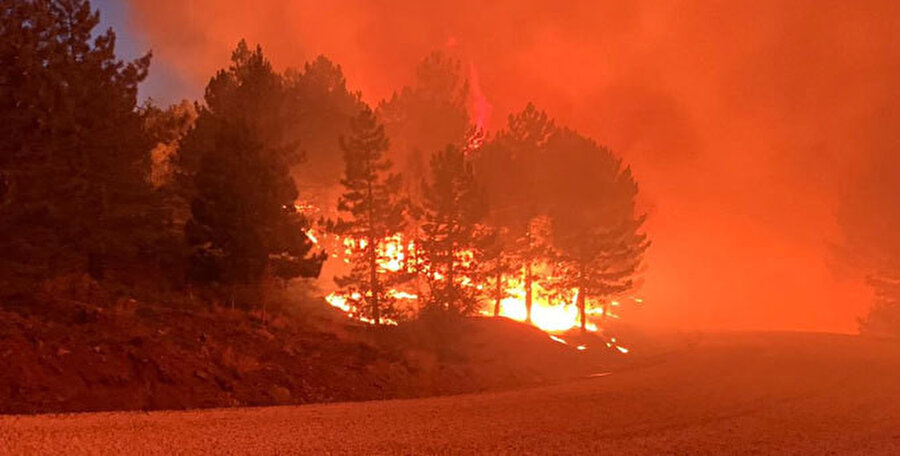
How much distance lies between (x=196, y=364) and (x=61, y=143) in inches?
471

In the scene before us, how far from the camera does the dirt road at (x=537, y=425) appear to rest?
8.91m

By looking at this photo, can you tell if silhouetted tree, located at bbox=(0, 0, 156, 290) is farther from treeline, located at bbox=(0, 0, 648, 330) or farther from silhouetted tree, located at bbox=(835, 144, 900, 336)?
silhouetted tree, located at bbox=(835, 144, 900, 336)

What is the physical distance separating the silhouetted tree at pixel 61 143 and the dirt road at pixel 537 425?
13662 mm

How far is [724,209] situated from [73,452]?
164 metres

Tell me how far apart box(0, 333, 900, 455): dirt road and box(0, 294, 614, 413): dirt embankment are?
1.62m

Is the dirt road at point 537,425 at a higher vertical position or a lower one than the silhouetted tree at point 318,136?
lower

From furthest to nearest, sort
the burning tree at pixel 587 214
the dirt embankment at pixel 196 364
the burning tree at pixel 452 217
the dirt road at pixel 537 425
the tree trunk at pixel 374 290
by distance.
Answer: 1. the burning tree at pixel 587 214
2. the burning tree at pixel 452 217
3. the tree trunk at pixel 374 290
4. the dirt embankment at pixel 196 364
5. the dirt road at pixel 537 425

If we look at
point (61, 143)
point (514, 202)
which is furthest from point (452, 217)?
point (61, 143)

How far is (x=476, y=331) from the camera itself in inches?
1138

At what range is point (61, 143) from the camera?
68.8 ft

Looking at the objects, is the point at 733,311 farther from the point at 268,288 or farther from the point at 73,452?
the point at 73,452

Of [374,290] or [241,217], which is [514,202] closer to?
[374,290]

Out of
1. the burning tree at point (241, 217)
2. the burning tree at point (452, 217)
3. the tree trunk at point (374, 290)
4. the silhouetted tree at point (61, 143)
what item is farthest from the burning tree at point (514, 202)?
the silhouetted tree at point (61, 143)

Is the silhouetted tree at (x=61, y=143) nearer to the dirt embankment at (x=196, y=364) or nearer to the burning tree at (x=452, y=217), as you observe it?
the dirt embankment at (x=196, y=364)
